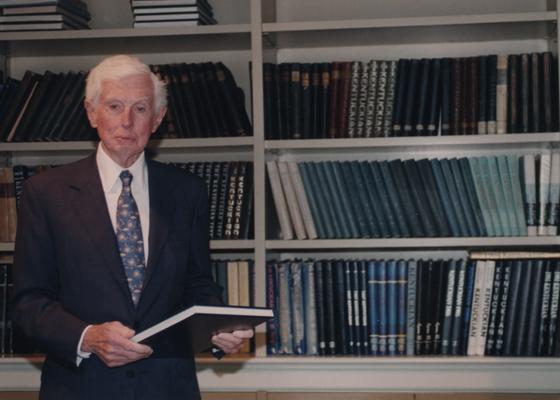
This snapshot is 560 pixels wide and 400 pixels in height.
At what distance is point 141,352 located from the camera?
178 centimetres

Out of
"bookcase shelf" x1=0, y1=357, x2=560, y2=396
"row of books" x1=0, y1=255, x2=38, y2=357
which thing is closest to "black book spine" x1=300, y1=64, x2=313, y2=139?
"bookcase shelf" x1=0, y1=357, x2=560, y2=396

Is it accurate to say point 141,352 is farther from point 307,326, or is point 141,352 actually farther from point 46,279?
point 307,326

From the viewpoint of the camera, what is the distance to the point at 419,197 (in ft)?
9.48

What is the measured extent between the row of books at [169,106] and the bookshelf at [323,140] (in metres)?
0.07

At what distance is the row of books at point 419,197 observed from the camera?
285 cm

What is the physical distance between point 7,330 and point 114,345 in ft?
4.47

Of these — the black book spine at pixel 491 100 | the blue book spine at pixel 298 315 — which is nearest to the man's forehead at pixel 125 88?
the blue book spine at pixel 298 315

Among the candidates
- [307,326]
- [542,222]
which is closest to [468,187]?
[542,222]

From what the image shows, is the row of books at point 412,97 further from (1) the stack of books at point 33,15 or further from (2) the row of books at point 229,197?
(1) the stack of books at point 33,15

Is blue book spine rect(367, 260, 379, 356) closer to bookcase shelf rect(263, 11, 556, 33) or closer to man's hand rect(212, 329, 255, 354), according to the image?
bookcase shelf rect(263, 11, 556, 33)

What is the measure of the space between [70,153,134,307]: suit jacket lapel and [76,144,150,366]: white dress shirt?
0.07 ft

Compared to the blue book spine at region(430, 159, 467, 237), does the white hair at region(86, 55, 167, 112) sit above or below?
above

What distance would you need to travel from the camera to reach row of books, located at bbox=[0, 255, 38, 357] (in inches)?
117

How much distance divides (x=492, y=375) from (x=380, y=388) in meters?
0.36
